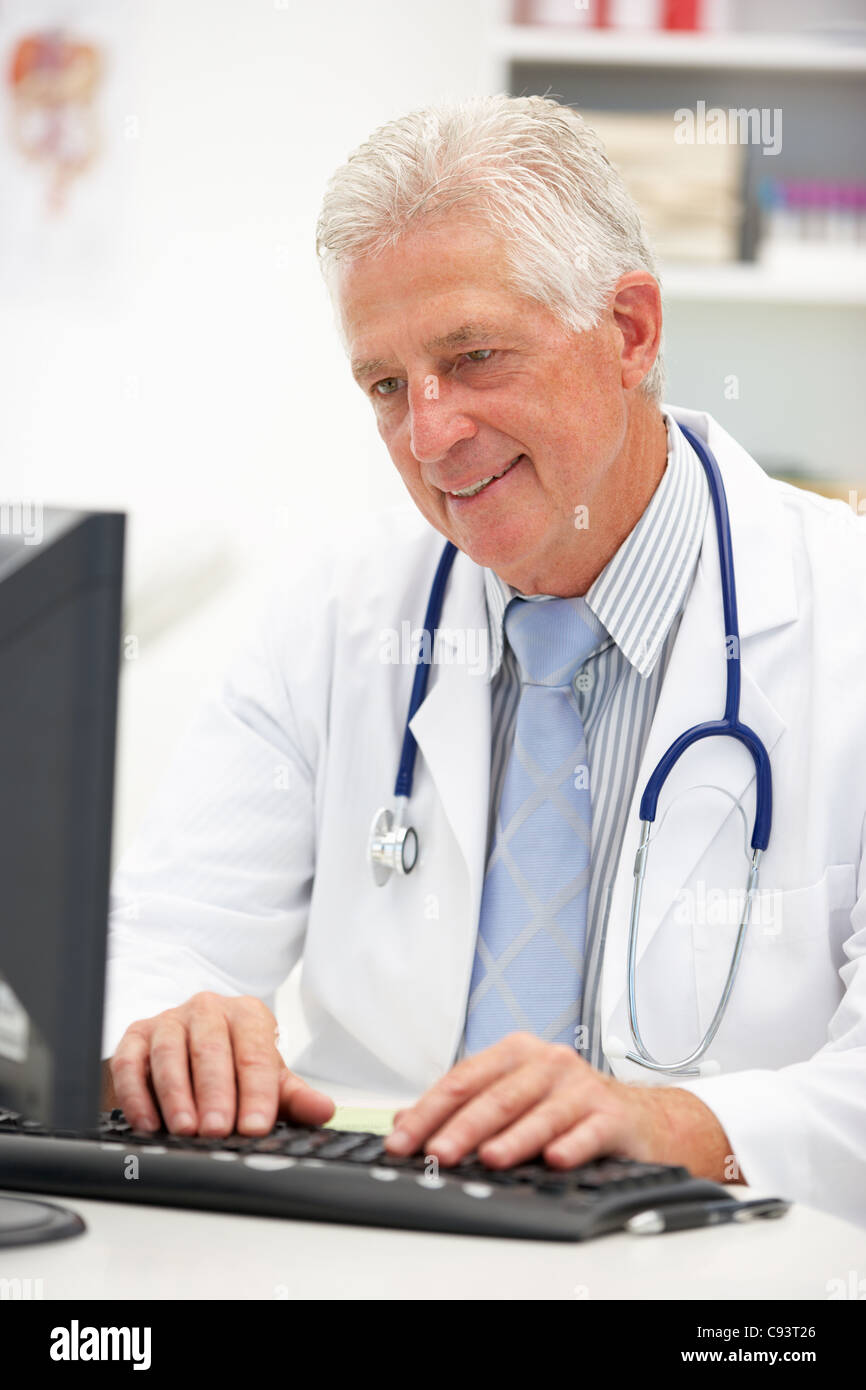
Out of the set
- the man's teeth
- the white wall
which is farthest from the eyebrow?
the white wall

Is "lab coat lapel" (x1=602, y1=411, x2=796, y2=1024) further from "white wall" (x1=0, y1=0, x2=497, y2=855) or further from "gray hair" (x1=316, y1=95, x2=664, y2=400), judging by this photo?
"white wall" (x1=0, y1=0, x2=497, y2=855)

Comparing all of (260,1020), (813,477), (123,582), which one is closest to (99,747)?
(123,582)

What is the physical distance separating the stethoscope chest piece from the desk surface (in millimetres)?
645

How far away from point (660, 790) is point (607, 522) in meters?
0.31

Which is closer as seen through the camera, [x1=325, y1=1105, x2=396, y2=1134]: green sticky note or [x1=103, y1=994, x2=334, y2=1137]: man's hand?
[x1=103, y1=994, x2=334, y2=1137]: man's hand

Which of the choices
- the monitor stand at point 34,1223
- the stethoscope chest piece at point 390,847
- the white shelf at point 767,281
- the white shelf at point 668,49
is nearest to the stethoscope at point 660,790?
the stethoscope chest piece at point 390,847

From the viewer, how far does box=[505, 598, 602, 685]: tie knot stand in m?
1.42

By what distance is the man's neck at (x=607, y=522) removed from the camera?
4.75 feet

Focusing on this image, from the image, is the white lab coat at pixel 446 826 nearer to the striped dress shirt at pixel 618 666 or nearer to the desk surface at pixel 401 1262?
the striped dress shirt at pixel 618 666

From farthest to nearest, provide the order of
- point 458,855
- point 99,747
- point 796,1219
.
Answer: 1. point 458,855
2. point 796,1219
3. point 99,747

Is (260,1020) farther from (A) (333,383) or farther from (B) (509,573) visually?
(A) (333,383)

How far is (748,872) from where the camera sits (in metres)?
1.29

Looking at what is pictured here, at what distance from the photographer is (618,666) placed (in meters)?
1.42

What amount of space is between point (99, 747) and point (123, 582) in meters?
0.08
